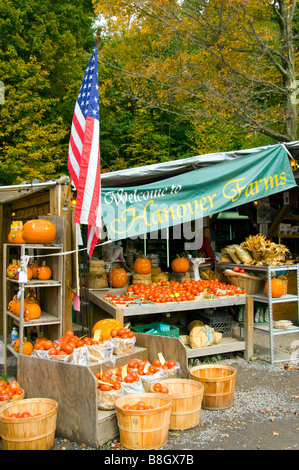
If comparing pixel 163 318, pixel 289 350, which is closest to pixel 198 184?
pixel 163 318

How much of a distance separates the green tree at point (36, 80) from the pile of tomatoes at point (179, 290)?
8.46 metres

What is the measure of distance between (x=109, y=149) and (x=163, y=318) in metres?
11.4

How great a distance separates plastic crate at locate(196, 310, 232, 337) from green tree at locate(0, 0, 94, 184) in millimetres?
9081

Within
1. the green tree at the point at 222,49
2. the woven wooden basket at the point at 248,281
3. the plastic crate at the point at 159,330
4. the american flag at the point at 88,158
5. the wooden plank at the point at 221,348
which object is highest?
the green tree at the point at 222,49

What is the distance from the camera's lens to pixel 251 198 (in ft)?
24.3

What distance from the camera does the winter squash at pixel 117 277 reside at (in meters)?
7.98

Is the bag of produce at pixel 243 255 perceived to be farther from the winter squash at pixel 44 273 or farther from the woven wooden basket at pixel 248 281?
the winter squash at pixel 44 273

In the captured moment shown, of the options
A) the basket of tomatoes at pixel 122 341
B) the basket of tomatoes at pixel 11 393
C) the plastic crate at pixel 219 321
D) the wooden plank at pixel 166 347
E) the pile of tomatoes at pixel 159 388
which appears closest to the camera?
the basket of tomatoes at pixel 11 393

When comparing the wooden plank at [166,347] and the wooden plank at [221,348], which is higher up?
the wooden plank at [166,347]

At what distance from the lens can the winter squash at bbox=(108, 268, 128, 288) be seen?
7.98 meters

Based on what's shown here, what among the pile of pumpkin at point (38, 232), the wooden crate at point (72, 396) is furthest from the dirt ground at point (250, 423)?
the pile of pumpkin at point (38, 232)

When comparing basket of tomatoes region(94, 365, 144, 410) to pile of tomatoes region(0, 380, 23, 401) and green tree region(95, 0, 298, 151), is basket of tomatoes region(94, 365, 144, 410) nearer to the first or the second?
pile of tomatoes region(0, 380, 23, 401)
